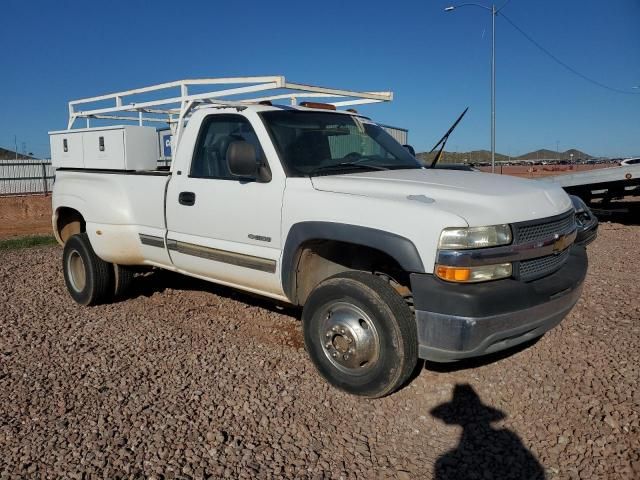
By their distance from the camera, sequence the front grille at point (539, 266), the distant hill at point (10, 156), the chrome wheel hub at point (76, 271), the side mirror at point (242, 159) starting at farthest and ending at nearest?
the distant hill at point (10, 156)
the chrome wheel hub at point (76, 271)
the side mirror at point (242, 159)
the front grille at point (539, 266)

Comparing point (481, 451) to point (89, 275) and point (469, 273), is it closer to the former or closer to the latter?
point (469, 273)

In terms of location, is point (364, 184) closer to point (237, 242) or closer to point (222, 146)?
point (237, 242)

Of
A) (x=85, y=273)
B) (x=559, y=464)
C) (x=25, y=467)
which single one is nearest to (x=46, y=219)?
(x=85, y=273)

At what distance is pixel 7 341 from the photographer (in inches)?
194

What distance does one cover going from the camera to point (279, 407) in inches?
144

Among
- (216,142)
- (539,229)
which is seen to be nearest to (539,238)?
(539,229)

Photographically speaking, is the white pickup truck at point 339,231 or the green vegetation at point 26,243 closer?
the white pickup truck at point 339,231

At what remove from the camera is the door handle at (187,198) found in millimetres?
4730

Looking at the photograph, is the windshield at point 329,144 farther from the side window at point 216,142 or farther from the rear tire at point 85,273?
the rear tire at point 85,273

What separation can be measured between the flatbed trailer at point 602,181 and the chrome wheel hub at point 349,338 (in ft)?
26.5

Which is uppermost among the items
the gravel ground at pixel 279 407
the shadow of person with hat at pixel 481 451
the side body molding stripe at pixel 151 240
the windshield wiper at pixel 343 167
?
the windshield wiper at pixel 343 167

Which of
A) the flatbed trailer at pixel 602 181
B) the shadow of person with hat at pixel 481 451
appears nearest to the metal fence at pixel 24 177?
the flatbed trailer at pixel 602 181

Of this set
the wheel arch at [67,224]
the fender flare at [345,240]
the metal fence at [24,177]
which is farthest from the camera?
the metal fence at [24,177]

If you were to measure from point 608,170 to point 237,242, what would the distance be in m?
9.36
